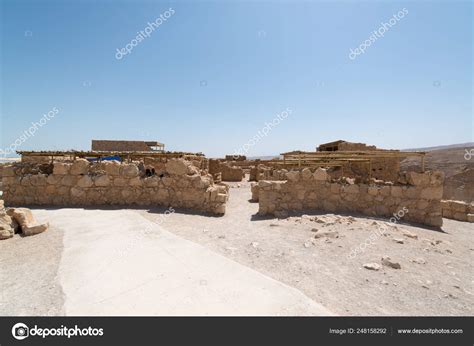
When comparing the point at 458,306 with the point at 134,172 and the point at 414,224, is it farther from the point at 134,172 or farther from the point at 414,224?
the point at 134,172

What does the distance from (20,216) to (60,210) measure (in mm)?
1938

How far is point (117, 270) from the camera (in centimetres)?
306

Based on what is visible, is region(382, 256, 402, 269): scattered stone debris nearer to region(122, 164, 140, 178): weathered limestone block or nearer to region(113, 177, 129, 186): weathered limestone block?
region(122, 164, 140, 178): weathered limestone block

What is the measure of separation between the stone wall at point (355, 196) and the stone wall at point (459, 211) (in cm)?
448

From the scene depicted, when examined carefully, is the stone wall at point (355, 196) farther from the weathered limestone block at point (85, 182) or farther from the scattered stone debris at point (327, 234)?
the weathered limestone block at point (85, 182)

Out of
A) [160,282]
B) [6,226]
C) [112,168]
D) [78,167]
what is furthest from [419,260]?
[78,167]

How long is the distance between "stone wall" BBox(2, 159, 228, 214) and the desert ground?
165cm

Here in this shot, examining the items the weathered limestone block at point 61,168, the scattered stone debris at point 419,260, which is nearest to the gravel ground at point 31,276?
the weathered limestone block at point 61,168

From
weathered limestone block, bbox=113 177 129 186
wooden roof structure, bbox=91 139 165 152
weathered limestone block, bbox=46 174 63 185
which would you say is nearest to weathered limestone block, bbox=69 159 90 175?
weathered limestone block, bbox=46 174 63 185

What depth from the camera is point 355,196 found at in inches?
278

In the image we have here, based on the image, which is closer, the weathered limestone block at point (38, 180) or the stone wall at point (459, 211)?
the weathered limestone block at point (38, 180)

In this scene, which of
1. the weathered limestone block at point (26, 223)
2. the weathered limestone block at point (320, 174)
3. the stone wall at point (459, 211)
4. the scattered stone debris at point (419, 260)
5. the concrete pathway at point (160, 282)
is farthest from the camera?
the stone wall at point (459, 211)

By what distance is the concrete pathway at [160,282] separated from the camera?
7.61 feet
